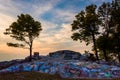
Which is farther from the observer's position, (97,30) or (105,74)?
(97,30)

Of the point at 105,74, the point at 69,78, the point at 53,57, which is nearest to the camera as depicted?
the point at 69,78

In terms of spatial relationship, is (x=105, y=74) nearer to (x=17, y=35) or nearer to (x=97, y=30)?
(x=97, y=30)

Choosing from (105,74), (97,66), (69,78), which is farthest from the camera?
(97,66)

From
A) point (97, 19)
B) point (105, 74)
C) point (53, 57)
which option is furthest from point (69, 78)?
point (97, 19)

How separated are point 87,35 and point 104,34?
163 inches

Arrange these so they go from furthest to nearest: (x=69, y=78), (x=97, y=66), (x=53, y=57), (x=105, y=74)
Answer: (x=53, y=57), (x=97, y=66), (x=105, y=74), (x=69, y=78)

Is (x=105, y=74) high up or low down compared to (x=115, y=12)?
down

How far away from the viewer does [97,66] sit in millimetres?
41312

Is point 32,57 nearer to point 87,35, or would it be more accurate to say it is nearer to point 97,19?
point 87,35

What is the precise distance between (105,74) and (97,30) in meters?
24.3

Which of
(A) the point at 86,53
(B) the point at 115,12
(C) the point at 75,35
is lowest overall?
(A) the point at 86,53

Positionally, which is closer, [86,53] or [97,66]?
[97,66]

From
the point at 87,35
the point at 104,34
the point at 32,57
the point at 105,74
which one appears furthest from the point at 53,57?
the point at 105,74

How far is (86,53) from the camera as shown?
66.2 meters
